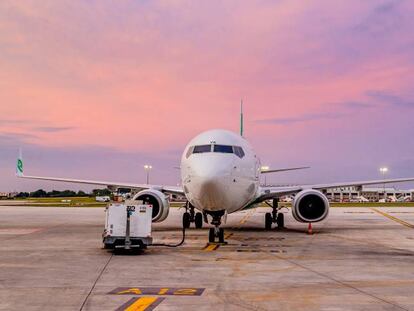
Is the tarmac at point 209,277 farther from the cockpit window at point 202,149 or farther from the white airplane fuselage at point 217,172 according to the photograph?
the cockpit window at point 202,149

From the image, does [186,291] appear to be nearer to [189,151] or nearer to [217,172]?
[217,172]

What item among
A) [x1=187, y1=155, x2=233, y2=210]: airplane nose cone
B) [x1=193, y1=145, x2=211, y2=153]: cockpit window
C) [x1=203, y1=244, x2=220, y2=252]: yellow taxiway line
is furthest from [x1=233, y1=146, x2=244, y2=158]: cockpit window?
[x1=203, y1=244, x2=220, y2=252]: yellow taxiway line

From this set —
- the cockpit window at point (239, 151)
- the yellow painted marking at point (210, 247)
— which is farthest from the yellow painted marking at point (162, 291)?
the cockpit window at point (239, 151)

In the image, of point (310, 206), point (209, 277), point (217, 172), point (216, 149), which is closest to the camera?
point (209, 277)

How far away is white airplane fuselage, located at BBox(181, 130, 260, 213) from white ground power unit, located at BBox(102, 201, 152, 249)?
6.61 feet

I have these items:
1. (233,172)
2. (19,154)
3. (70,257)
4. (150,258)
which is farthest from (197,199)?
(19,154)

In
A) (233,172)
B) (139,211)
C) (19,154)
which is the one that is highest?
(19,154)

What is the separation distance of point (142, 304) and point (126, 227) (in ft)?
22.8

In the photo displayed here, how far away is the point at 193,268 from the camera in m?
10.8

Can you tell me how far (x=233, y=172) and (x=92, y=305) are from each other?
943cm

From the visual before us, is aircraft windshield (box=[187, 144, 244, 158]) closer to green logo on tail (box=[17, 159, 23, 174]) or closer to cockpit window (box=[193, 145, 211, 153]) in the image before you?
cockpit window (box=[193, 145, 211, 153])

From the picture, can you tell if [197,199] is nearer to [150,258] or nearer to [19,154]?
[150,258]

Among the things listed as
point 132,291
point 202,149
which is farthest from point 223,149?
point 132,291

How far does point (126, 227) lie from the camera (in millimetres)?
13867
